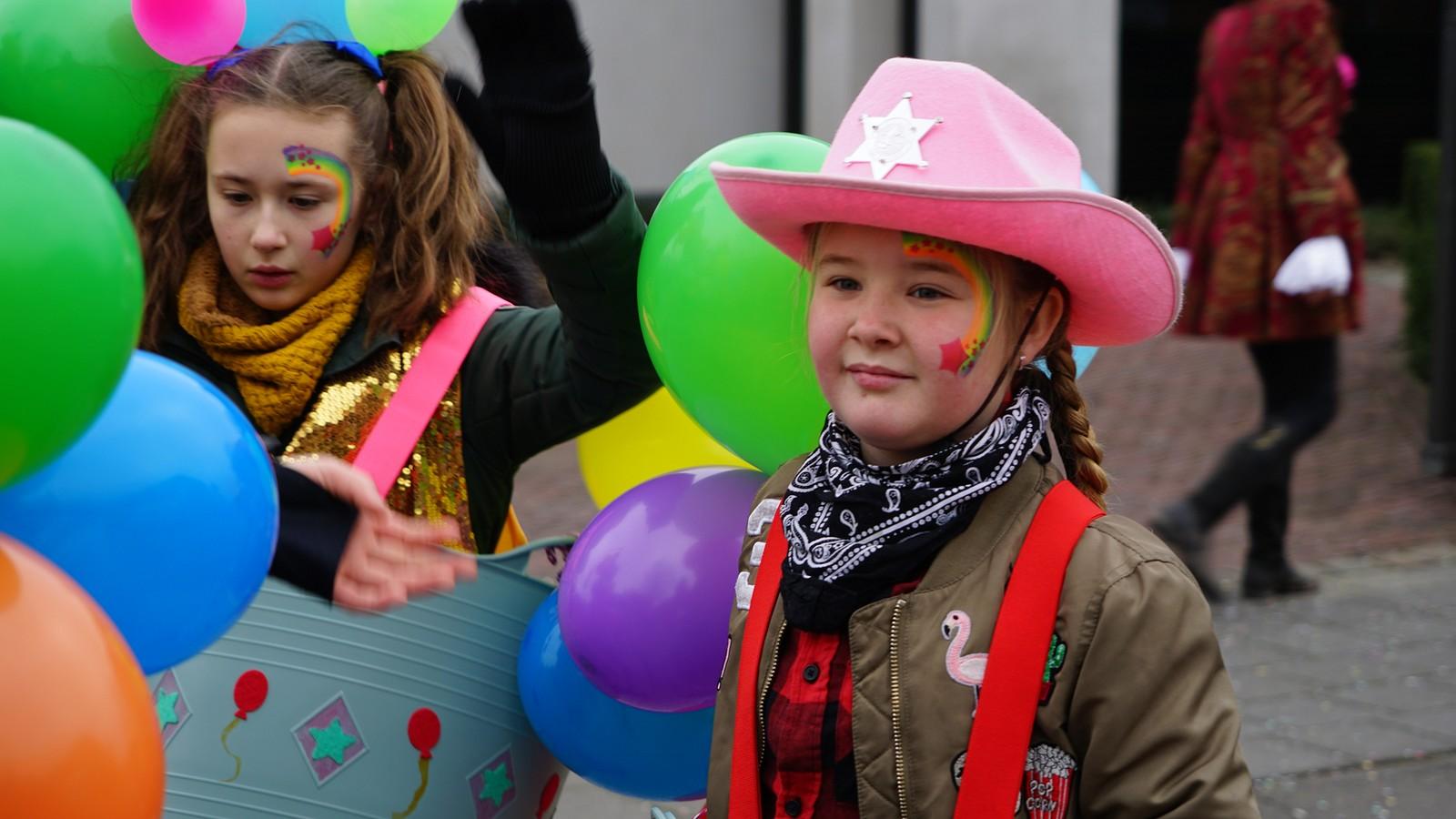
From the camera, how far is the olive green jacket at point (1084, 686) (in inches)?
75.5

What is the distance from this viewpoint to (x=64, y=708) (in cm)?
149

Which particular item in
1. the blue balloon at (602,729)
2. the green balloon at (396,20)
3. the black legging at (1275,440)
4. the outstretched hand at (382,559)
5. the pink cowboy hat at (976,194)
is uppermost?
the green balloon at (396,20)

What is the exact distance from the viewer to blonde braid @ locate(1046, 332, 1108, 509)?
2.27 m

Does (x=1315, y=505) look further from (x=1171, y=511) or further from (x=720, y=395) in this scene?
(x=720, y=395)

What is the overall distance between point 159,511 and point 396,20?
1.24 meters

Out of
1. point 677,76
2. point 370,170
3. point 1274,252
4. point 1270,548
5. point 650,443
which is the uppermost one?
point 370,170

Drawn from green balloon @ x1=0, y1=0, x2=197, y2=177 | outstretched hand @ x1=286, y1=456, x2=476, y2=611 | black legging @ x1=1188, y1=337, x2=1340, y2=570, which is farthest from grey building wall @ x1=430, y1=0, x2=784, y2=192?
outstretched hand @ x1=286, y1=456, x2=476, y2=611

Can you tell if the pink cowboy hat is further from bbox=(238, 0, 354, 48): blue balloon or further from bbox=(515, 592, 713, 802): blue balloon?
bbox=(238, 0, 354, 48): blue balloon

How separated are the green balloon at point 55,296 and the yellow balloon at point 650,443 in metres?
1.47

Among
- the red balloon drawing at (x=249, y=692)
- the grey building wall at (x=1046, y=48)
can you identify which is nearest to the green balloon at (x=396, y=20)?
the red balloon drawing at (x=249, y=692)

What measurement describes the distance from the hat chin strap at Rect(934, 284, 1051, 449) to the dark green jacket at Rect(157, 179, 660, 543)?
23.4 inches

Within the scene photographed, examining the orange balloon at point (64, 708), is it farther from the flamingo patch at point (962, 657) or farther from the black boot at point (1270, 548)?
the black boot at point (1270, 548)

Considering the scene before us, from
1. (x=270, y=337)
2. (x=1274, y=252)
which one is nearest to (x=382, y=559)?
(x=270, y=337)

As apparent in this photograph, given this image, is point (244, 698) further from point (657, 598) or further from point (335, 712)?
point (657, 598)
